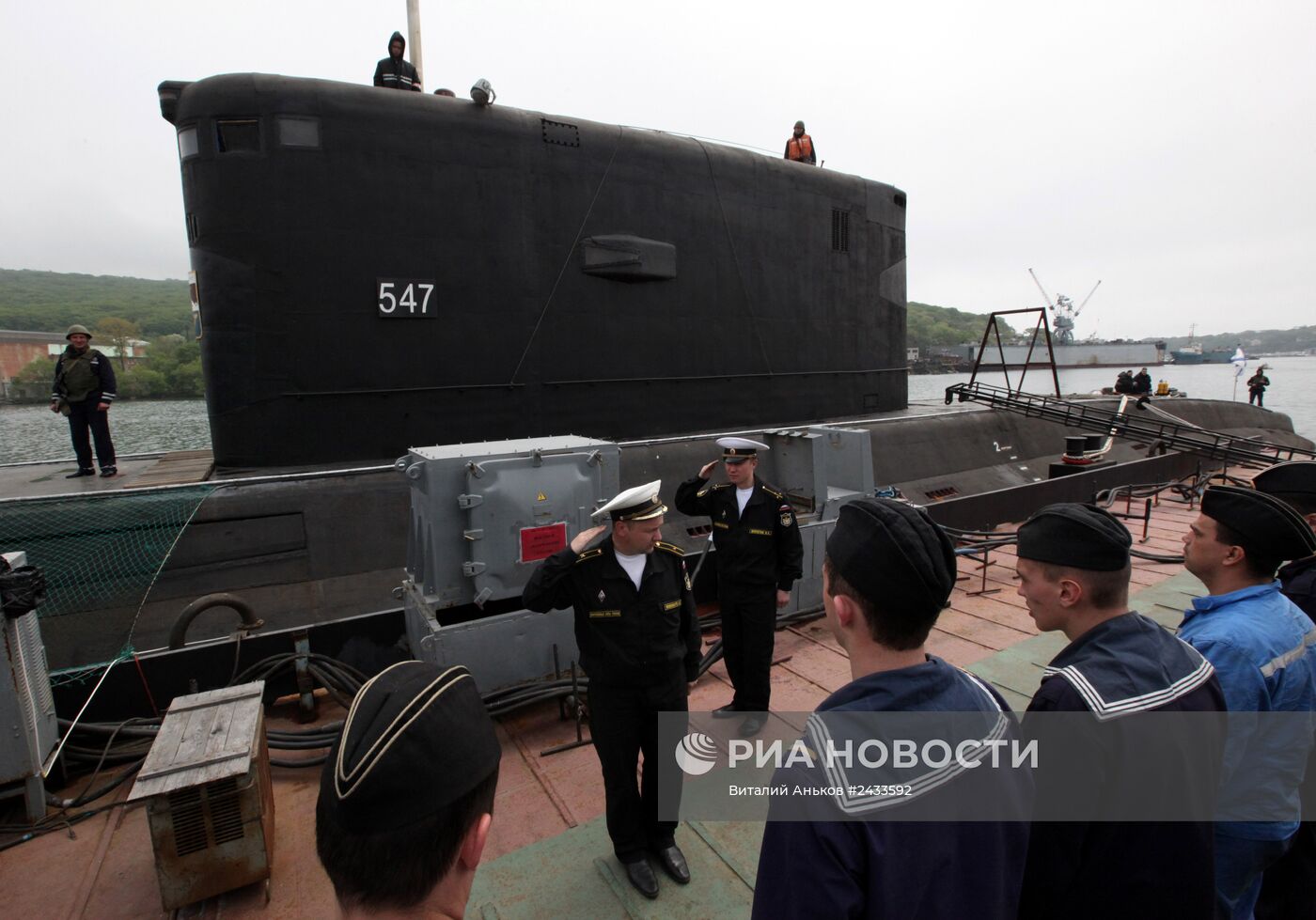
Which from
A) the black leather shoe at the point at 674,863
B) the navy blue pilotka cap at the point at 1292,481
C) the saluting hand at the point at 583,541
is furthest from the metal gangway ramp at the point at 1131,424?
the black leather shoe at the point at 674,863

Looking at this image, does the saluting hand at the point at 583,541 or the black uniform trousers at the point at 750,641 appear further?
the black uniform trousers at the point at 750,641

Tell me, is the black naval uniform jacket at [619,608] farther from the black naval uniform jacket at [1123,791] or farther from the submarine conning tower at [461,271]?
the submarine conning tower at [461,271]

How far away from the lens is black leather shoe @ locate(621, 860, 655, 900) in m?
3.14

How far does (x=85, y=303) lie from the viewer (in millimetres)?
50438

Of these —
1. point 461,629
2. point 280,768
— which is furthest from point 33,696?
point 461,629

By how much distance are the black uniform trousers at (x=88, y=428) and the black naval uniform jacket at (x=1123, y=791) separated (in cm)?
802

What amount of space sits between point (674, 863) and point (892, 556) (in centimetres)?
243

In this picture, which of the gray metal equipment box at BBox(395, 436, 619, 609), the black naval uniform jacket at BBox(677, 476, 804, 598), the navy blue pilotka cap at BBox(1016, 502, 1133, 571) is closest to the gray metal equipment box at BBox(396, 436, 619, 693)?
the gray metal equipment box at BBox(395, 436, 619, 609)

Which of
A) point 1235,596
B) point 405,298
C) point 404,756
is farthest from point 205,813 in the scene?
point 405,298

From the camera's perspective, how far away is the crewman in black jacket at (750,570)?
458 centimetres

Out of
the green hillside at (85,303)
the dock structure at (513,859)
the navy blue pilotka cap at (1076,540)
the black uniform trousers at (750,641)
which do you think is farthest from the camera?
the green hillside at (85,303)

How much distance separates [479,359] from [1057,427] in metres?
13.1

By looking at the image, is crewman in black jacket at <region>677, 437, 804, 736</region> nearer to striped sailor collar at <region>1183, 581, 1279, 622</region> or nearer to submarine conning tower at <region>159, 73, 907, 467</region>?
striped sailor collar at <region>1183, 581, 1279, 622</region>

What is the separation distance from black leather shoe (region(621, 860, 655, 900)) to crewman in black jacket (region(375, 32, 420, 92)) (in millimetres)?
7080
